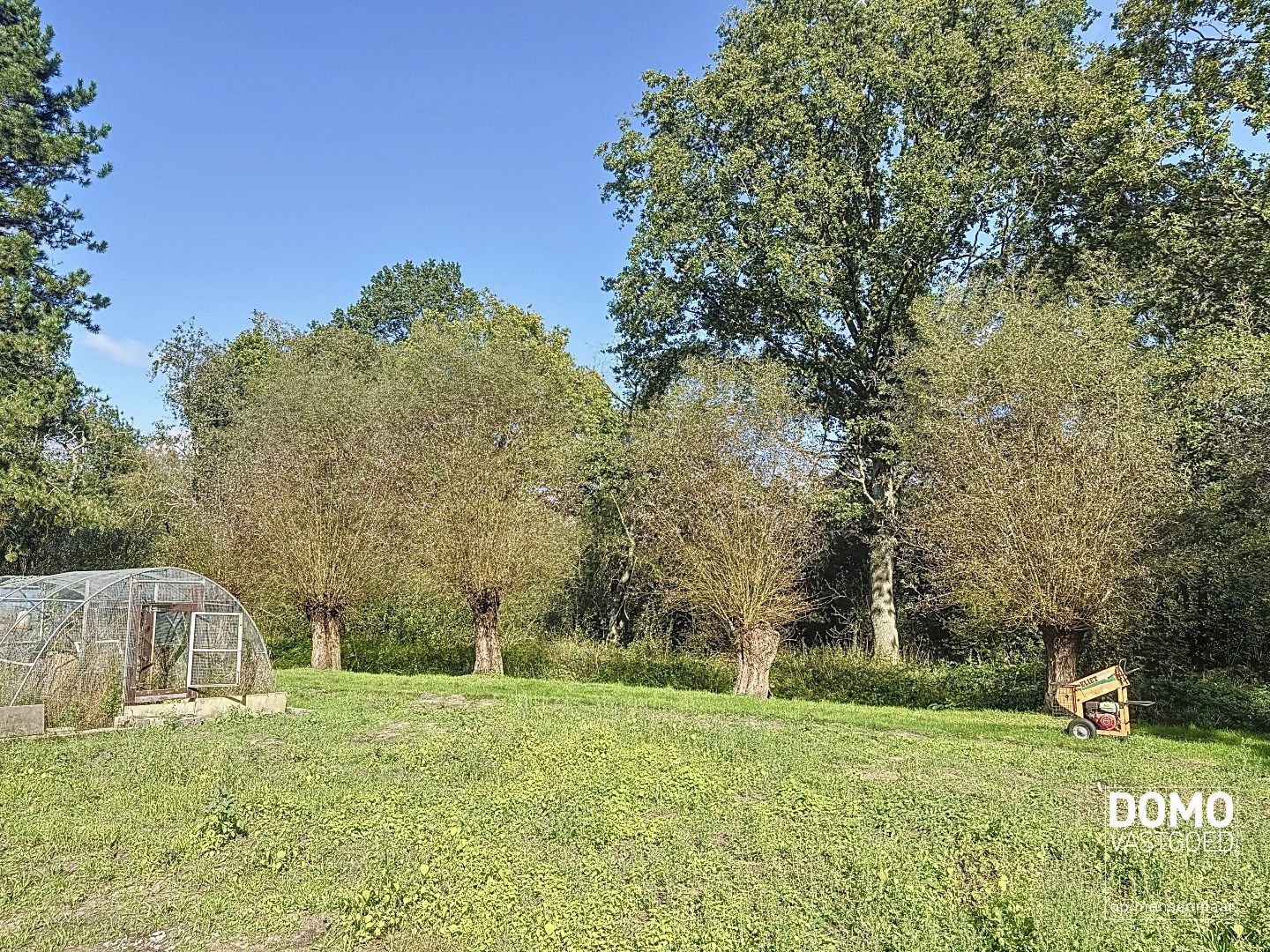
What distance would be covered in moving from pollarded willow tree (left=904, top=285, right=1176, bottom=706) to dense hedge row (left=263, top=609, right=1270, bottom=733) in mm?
2537

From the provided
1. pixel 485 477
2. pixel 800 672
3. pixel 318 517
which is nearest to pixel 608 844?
pixel 800 672

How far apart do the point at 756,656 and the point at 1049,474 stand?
690cm

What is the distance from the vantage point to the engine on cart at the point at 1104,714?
11.1 meters

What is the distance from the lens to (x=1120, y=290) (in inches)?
683

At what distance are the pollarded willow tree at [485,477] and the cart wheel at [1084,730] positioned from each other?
1308 cm

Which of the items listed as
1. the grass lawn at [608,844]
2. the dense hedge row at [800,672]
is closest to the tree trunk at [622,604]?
the dense hedge row at [800,672]

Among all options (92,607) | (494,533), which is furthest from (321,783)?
(494,533)

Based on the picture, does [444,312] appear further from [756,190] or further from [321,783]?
[321,783]

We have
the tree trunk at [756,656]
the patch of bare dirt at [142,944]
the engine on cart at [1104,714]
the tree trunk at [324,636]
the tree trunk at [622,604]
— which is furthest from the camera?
the tree trunk at [622,604]

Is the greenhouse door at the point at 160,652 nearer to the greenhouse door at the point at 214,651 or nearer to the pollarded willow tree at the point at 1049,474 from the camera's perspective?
the greenhouse door at the point at 214,651

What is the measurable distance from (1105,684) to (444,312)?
41978 millimetres

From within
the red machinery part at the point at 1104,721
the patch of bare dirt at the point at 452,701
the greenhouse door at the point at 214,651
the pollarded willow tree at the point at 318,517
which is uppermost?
the pollarded willow tree at the point at 318,517

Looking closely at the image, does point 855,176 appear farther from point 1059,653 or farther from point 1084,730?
point 1084,730

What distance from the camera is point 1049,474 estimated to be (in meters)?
13.9
